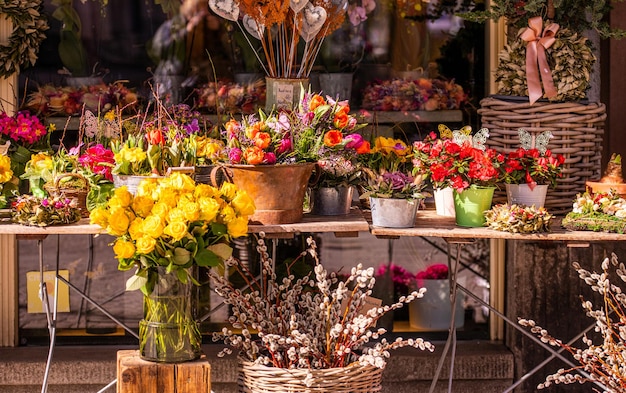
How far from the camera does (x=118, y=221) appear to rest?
3.83 meters

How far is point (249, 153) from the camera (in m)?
4.07

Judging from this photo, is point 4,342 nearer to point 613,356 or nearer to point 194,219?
point 194,219

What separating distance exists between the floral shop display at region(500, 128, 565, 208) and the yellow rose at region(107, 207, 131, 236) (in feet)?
4.93

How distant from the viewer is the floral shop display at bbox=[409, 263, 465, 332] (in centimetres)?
540

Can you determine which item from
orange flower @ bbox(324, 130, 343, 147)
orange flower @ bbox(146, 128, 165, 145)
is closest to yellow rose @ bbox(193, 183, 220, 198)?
orange flower @ bbox(146, 128, 165, 145)

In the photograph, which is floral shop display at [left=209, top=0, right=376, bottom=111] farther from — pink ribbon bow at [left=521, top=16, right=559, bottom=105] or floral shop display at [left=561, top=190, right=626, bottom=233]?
floral shop display at [left=561, top=190, right=626, bottom=233]

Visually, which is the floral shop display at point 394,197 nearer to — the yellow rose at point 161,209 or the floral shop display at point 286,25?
the floral shop display at point 286,25

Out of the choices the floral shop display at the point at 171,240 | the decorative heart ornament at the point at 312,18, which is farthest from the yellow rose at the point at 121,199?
the decorative heart ornament at the point at 312,18

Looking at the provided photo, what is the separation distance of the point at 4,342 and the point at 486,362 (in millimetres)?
2295

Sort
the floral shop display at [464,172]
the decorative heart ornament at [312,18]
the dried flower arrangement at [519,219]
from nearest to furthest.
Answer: the dried flower arrangement at [519,219] → the floral shop display at [464,172] → the decorative heart ornament at [312,18]

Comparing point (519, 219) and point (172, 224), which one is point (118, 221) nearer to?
point (172, 224)

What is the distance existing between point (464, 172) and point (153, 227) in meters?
1.23

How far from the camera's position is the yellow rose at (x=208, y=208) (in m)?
3.86

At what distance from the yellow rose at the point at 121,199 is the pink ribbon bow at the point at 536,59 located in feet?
5.73
